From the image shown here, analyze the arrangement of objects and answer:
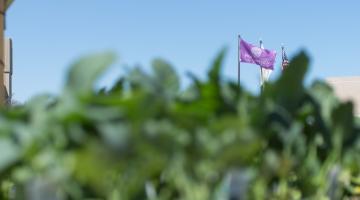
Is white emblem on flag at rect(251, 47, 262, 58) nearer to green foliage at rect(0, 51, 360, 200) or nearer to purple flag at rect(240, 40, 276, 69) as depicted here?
purple flag at rect(240, 40, 276, 69)

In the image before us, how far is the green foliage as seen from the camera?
1.02m

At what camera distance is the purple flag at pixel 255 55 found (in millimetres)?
33969

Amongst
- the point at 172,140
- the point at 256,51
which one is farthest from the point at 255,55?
the point at 172,140

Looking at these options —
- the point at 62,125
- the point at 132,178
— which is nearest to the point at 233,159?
the point at 132,178

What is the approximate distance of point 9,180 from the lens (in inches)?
49.1

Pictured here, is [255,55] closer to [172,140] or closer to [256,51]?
[256,51]

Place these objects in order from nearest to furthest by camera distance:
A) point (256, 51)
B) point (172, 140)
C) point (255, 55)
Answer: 1. point (172, 140)
2. point (255, 55)
3. point (256, 51)

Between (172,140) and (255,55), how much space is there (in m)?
33.6

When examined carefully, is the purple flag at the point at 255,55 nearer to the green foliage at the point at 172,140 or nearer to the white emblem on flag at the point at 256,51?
the white emblem on flag at the point at 256,51

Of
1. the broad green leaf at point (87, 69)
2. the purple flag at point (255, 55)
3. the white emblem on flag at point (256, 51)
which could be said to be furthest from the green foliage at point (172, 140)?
the white emblem on flag at point (256, 51)

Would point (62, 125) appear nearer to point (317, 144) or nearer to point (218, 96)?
point (218, 96)

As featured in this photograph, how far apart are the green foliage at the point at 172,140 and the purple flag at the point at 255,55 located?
107 ft

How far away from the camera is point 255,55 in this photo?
34.3 meters

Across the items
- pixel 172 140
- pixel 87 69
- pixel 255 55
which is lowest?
pixel 255 55
